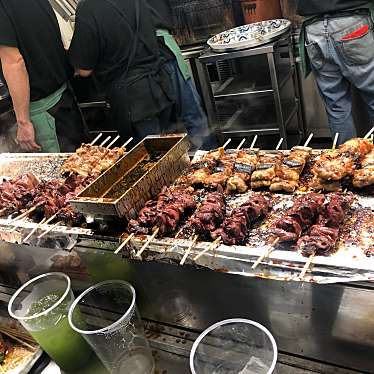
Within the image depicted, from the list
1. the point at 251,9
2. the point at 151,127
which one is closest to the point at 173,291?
the point at 151,127

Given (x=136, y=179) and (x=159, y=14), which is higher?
(x=159, y=14)

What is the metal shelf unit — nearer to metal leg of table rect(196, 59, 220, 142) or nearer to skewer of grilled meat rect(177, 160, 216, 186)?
metal leg of table rect(196, 59, 220, 142)

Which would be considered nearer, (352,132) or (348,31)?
(348,31)

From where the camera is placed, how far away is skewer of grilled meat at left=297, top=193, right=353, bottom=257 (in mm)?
2113

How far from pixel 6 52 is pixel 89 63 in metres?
1.00

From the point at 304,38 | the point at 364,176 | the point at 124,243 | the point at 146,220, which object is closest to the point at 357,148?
the point at 364,176

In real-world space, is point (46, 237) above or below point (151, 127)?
above

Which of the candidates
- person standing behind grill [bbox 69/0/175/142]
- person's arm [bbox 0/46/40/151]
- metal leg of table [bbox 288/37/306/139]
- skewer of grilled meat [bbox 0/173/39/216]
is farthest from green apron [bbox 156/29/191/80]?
skewer of grilled meat [bbox 0/173/39/216]

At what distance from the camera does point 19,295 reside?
279 cm

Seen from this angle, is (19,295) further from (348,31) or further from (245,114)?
(245,114)

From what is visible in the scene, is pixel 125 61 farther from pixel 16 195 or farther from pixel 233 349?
pixel 233 349

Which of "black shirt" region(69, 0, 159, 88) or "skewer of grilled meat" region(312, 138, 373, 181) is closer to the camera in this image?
"skewer of grilled meat" region(312, 138, 373, 181)

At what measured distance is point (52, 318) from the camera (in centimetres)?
262

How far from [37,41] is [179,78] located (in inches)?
77.3
